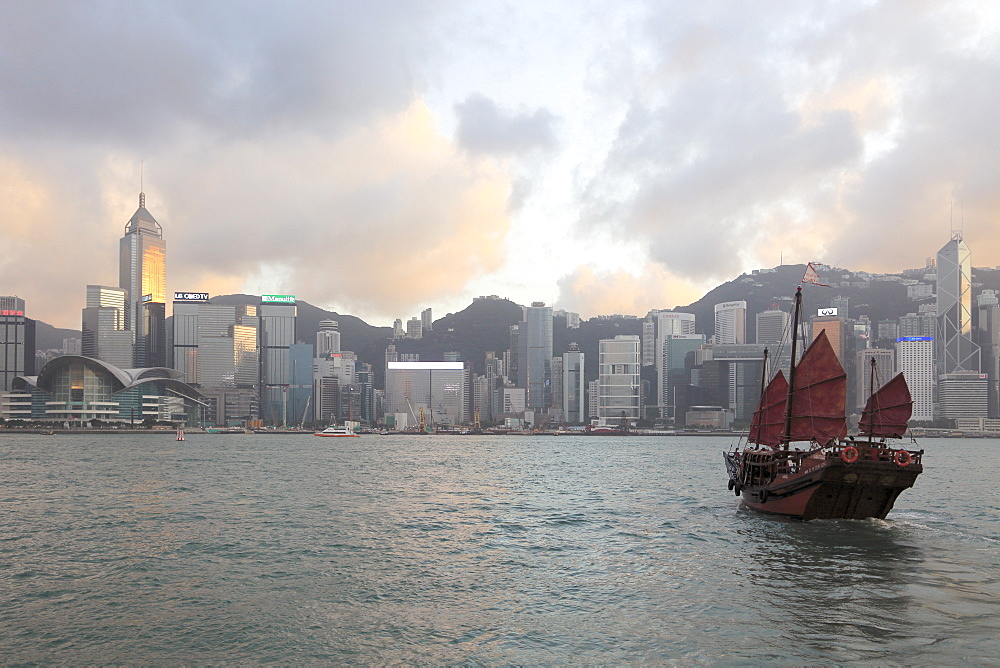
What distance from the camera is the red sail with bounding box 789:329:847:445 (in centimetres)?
4641

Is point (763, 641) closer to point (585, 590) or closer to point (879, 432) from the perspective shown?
point (585, 590)

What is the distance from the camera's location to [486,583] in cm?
2777

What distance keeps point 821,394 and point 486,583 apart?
2811 centimetres

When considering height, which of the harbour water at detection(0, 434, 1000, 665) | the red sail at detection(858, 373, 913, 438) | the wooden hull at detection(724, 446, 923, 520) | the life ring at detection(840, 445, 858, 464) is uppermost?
the red sail at detection(858, 373, 913, 438)

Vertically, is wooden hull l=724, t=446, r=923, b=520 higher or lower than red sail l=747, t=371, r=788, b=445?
lower

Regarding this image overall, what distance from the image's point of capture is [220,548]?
1347 inches

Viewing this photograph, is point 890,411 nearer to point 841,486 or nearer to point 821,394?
point 821,394

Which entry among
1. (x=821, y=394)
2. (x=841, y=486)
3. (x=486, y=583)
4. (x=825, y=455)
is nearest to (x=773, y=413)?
(x=821, y=394)

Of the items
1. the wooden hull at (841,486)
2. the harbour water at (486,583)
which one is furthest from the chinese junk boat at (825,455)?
the harbour water at (486,583)

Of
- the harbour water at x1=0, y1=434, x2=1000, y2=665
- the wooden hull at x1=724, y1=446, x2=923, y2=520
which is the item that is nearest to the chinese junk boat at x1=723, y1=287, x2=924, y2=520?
the wooden hull at x1=724, y1=446, x2=923, y2=520

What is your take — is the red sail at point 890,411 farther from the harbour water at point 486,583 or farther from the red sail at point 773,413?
the red sail at point 773,413

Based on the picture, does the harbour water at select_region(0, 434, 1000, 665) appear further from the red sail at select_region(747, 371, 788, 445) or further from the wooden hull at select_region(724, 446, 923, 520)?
the red sail at select_region(747, 371, 788, 445)

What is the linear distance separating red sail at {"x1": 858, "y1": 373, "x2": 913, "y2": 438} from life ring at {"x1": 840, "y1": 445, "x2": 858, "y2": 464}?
839 centimetres

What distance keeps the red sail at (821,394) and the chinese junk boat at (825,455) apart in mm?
56
